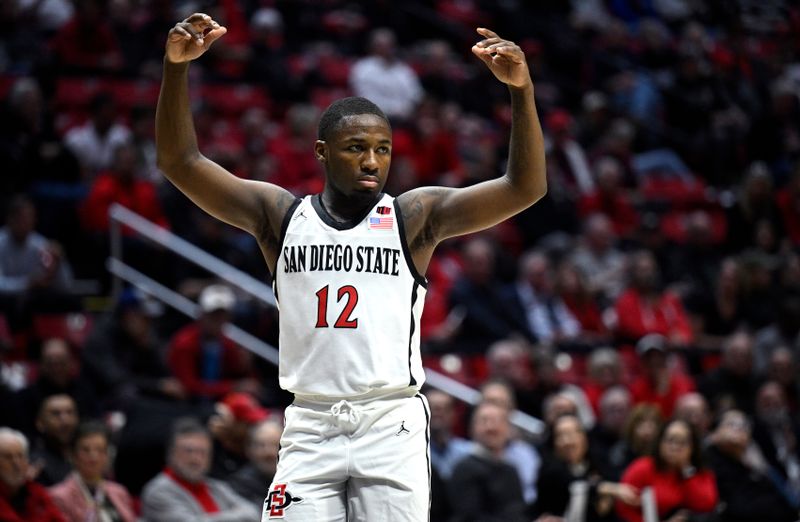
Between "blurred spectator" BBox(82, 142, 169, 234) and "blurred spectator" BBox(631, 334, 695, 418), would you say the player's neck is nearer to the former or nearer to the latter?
"blurred spectator" BBox(631, 334, 695, 418)

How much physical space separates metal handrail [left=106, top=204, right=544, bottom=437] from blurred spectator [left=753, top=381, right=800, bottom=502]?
199 cm

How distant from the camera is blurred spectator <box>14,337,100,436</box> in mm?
9297

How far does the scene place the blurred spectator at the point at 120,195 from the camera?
1204cm

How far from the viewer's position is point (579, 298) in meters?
13.0

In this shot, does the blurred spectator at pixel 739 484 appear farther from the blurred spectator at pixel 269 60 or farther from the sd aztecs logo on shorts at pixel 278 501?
Result: the blurred spectator at pixel 269 60

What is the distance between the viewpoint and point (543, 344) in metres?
11.8

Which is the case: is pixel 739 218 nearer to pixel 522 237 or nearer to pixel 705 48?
pixel 522 237

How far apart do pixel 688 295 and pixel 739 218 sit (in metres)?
1.72

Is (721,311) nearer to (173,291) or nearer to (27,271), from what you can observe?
(173,291)

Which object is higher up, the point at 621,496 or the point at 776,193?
the point at 776,193

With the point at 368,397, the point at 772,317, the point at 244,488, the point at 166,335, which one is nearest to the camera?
the point at 368,397

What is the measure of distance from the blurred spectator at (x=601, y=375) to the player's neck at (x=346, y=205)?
6.81m

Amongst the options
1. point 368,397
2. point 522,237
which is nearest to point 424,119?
point 522,237

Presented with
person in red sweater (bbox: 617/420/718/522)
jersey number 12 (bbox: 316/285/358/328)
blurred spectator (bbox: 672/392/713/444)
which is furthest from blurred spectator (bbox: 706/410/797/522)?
jersey number 12 (bbox: 316/285/358/328)
